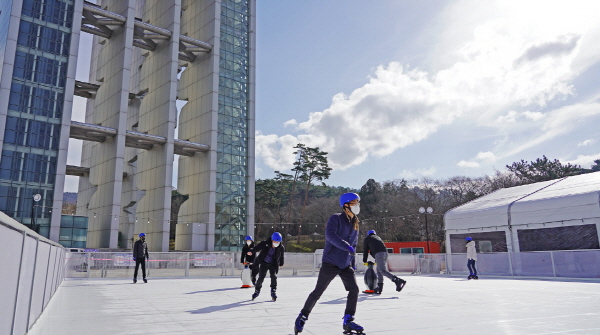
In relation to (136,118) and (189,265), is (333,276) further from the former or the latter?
(136,118)

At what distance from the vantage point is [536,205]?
20.5 meters

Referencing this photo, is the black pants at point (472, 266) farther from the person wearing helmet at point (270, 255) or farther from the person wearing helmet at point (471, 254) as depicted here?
the person wearing helmet at point (270, 255)

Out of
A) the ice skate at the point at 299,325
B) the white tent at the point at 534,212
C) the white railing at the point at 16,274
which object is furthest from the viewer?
the white tent at the point at 534,212

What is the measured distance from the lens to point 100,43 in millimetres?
57781

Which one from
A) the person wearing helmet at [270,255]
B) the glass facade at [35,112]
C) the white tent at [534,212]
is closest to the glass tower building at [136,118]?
the glass facade at [35,112]

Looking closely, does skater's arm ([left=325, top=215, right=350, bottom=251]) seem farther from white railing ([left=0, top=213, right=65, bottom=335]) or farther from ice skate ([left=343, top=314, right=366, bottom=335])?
white railing ([left=0, top=213, right=65, bottom=335])

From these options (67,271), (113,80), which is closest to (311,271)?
(67,271)

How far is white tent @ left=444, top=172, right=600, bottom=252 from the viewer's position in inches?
735

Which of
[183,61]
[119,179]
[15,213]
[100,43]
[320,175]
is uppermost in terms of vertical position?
[100,43]

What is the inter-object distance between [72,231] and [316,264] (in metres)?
31.3

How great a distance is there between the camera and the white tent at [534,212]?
18672mm

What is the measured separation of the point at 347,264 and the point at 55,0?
4765cm

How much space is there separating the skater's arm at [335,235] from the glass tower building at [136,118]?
4040 cm

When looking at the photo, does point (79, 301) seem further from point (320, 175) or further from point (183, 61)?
point (320, 175)
